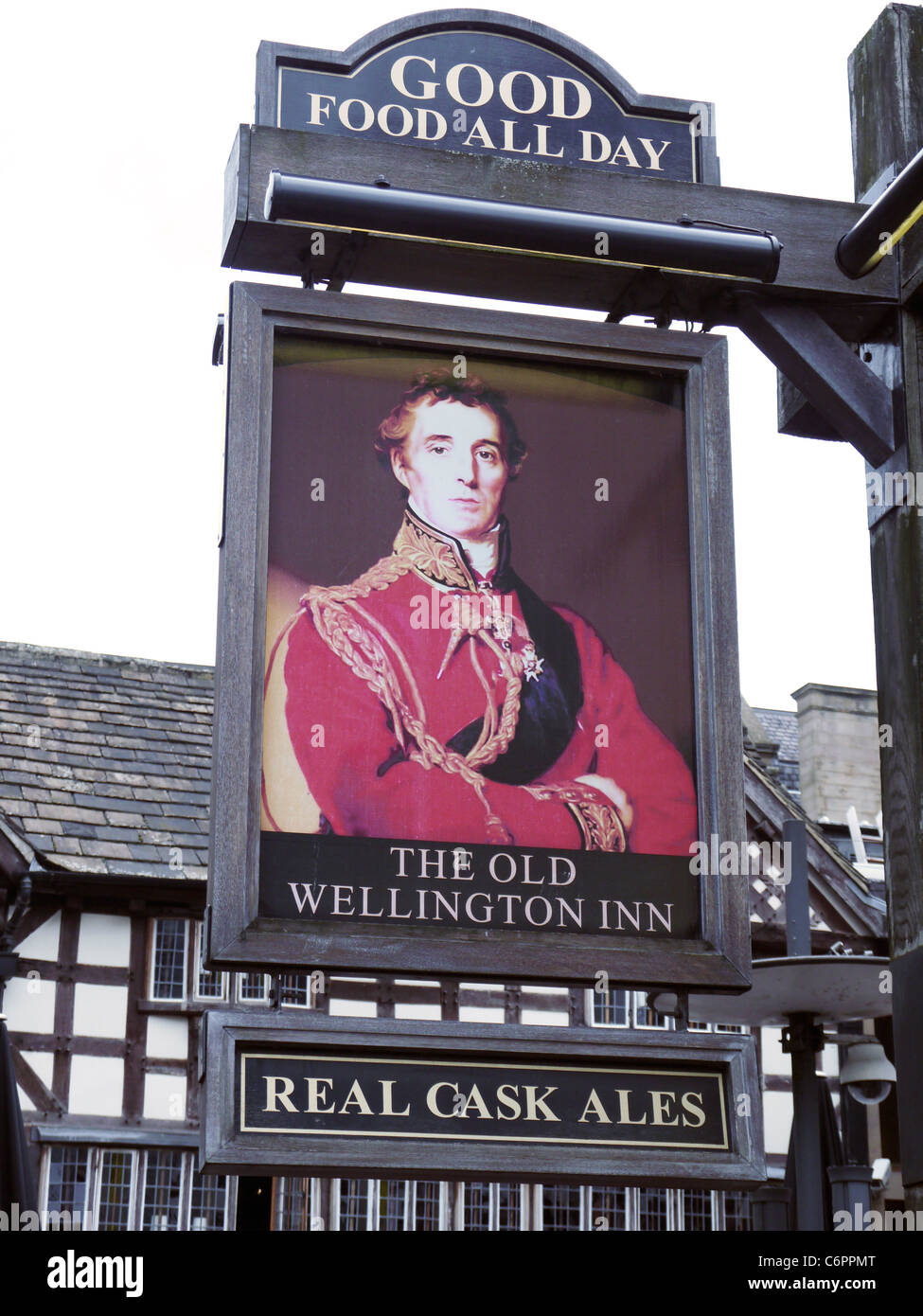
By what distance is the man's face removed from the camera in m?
4.45

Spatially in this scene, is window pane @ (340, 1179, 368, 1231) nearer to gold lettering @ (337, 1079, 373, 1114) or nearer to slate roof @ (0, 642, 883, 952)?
slate roof @ (0, 642, 883, 952)

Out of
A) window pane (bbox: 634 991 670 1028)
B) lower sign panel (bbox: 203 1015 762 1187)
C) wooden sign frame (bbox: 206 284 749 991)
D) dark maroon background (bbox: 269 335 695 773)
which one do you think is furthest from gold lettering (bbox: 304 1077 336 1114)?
window pane (bbox: 634 991 670 1028)

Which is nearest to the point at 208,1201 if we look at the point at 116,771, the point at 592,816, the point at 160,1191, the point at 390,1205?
the point at 160,1191

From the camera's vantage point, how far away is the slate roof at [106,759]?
54.7ft

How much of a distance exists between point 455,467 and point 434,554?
Result: 0.24m

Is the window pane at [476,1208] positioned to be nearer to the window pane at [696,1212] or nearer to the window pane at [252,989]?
the window pane at [696,1212]

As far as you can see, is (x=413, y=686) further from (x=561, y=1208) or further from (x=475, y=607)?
(x=561, y=1208)

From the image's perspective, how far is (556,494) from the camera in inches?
178

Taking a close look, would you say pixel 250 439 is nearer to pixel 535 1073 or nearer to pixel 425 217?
pixel 425 217

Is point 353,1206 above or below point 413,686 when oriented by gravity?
below

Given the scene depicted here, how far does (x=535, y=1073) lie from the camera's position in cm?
398

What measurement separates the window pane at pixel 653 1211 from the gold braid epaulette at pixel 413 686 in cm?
1419
